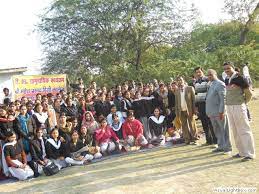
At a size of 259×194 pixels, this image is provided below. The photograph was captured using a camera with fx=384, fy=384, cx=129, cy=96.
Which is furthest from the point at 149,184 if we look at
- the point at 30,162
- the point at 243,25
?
the point at 243,25

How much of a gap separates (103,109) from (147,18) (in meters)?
8.40

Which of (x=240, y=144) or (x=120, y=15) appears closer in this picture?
(x=240, y=144)

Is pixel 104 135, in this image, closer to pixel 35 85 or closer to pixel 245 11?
pixel 35 85

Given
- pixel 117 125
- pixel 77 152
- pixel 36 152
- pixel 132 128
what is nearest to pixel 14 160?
pixel 36 152

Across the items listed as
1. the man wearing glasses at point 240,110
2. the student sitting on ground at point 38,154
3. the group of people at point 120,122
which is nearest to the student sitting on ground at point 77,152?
the group of people at point 120,122

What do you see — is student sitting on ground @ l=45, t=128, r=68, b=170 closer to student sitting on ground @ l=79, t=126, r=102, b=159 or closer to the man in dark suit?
student sitting on ground @ l=79, t=126, r=102, b=159

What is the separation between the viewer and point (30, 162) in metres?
8.48

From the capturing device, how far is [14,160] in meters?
8.29

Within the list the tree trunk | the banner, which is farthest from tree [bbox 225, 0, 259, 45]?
the banner

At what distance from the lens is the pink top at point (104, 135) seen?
390 inches

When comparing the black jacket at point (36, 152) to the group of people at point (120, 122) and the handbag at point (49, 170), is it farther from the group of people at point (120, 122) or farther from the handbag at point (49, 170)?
the handbag at point (49, 170)

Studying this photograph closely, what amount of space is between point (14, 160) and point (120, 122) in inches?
128

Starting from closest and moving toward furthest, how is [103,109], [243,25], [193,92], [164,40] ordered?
[193,92]
[103,109]
[164,40]
[243,25]

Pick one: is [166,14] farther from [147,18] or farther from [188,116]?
[188,116]
